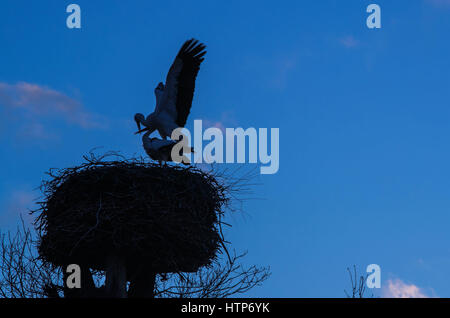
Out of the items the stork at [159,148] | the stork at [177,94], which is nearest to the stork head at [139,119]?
the stork at [177,94]

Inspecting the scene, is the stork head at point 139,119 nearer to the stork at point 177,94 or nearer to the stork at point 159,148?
the stork at point 177,94

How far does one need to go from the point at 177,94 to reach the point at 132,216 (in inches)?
114

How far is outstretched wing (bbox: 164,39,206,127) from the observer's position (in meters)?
9.68

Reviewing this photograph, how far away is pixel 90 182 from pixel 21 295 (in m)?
2.20

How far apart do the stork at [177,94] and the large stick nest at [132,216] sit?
1.77 m

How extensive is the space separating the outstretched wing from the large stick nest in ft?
5.96

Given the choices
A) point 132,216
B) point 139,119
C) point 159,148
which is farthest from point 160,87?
point 132,216

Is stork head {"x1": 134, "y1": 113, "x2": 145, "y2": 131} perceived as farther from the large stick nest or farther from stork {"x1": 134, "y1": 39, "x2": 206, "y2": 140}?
the large stick nest

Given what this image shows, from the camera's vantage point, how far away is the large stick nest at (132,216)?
7484 millimetres

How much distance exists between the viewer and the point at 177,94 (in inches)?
387

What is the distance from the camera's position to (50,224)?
7.95 m

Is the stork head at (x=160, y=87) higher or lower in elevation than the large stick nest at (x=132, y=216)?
higher
